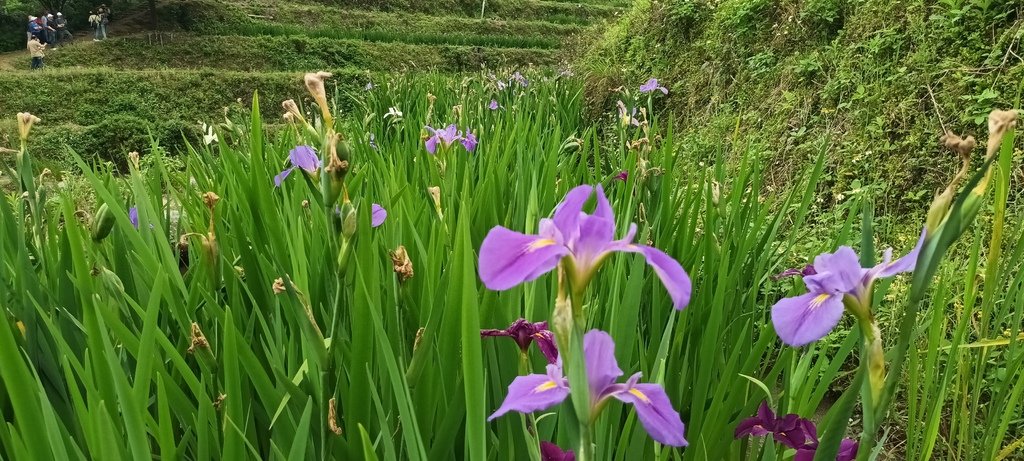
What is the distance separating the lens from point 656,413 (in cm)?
44

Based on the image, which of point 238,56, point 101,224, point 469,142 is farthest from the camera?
point 238,56

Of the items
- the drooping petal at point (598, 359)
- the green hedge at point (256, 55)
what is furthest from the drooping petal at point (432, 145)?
the green hedge at point (256, 55)

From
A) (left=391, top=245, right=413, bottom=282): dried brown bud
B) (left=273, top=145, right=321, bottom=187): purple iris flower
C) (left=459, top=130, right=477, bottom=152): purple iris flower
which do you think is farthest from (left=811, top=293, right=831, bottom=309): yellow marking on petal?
(left=459, top=130, right=477, bottom=152): purple iris flower

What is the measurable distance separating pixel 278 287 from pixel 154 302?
0.50ft

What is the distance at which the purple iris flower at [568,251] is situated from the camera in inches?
15.1

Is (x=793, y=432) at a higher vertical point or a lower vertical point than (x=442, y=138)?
lower

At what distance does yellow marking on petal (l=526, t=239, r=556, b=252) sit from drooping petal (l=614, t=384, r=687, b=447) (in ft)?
0.40

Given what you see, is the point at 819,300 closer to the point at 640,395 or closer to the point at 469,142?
the point at 640,395

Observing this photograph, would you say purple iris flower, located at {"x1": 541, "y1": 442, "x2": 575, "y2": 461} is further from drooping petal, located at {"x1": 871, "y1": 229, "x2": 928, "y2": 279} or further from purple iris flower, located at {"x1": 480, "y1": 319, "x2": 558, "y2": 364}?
drooping petal, located at {"x1": 871, "y1": 229, "x2": 928, "y2": 279}

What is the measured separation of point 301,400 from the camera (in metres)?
0.75

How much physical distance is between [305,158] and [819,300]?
97cm

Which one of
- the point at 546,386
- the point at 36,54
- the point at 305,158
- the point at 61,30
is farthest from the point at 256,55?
the point at 546,386

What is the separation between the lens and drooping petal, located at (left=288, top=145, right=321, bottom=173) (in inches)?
44.3

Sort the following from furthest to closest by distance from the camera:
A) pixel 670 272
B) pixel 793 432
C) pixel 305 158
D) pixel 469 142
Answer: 1. pixel 469 142
2. pixel 305 158
3. pixel 793 432
4. pixel 670 272
